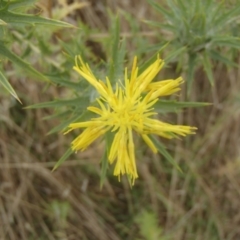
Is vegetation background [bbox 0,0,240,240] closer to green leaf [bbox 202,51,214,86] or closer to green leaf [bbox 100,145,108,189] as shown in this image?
green leaf [bbox 202,51,214,86]

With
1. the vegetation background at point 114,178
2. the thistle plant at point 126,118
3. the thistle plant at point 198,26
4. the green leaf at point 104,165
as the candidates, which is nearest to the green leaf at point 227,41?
the thistle plant at point 198,26

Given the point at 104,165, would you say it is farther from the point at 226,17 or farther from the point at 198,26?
the point at 226,17

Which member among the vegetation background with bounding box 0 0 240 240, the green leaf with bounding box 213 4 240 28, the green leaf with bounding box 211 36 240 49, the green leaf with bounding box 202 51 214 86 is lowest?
the vegetation background with bounding box 0 0 240 240

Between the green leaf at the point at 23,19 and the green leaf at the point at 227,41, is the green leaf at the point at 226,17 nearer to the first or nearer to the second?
the green leaf at the point at 227,41

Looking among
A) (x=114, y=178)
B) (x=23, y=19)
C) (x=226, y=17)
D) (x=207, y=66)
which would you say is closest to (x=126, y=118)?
(x=23, y=19)

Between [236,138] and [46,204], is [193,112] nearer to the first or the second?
[236,138]

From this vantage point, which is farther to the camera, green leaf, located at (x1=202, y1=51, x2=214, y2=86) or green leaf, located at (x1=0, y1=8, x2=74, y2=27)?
green leaf, located at (x1=202, y1=51, x2=214, y2=86)

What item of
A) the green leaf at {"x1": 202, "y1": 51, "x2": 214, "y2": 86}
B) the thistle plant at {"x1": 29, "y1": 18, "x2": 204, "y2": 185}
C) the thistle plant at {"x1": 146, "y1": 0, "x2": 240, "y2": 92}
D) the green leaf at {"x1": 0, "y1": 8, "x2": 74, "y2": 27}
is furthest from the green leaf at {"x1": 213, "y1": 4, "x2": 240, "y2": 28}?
the green leaf at {"x1": 0, "y1": 8, "x2": 74, "y2": 27}

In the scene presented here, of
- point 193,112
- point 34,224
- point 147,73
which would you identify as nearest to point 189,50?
point 147,73
